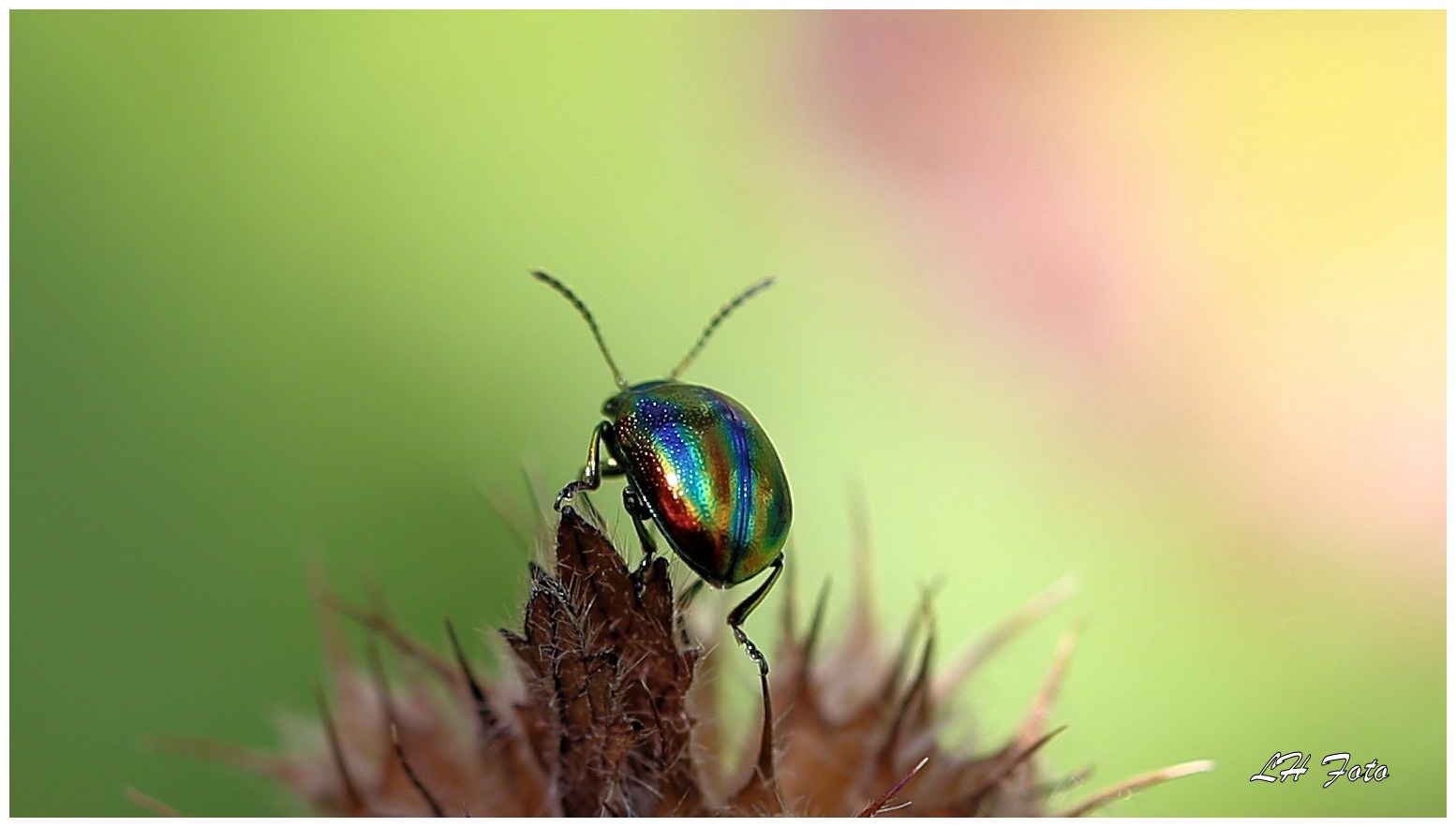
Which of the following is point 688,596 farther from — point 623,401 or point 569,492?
point 623,401

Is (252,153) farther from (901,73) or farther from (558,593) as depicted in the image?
(558,593)

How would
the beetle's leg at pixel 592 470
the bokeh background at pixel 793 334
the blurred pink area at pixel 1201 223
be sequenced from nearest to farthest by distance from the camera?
the beetle's leg at pixel 592 470
the bokeh background at pixel 793 334
the blurred pink area at pixel 1201 223

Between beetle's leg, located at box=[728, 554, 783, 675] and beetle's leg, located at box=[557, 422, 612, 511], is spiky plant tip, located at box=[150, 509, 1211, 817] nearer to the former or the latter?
beetle's leg, located at box=[728, 554, 783, 675]

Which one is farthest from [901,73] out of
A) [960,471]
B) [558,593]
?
[558,593]

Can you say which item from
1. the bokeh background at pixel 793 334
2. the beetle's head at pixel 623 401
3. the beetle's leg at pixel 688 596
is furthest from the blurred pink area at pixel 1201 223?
the beetle's leg at pixel 688 596

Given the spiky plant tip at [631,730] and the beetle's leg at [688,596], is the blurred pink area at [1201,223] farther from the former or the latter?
the beetle's leg at [688,596]

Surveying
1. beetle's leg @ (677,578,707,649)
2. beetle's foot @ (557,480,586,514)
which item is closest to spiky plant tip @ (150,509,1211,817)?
beetle's leg @ (677,578,707,649)

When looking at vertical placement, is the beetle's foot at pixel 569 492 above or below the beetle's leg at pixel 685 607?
above
